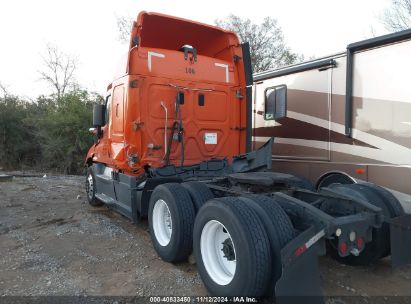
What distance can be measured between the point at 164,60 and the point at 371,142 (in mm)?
3408

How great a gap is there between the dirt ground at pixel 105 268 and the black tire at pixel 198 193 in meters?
0.80

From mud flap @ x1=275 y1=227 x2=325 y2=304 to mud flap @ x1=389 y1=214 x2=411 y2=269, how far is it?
104 centimetres

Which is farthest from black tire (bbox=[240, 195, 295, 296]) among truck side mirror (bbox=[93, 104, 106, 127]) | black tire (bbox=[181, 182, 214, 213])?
truck side mirror (bbox=[93, 104, 106, 127])

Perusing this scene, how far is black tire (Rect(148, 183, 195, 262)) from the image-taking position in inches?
172

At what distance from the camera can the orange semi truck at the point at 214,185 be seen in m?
3.14

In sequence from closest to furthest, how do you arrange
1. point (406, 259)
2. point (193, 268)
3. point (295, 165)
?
point (406, 259), point (193, 268), point (295, 165)

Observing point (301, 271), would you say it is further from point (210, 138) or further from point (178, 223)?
point (210, 138)

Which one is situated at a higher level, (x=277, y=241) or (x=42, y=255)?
(x=277, y=241)

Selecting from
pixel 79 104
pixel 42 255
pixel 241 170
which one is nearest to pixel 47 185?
pixel 42 255

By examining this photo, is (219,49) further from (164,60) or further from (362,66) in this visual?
(362,66)

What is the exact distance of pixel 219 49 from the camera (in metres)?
6.74

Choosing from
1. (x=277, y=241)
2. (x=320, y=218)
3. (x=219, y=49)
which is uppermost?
(x=219, y=49)

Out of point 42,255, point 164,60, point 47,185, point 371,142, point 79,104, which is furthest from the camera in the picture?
point 79,104

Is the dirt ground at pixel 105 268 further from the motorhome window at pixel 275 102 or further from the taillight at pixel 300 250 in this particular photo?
the motorhome window at pixel 275 102
